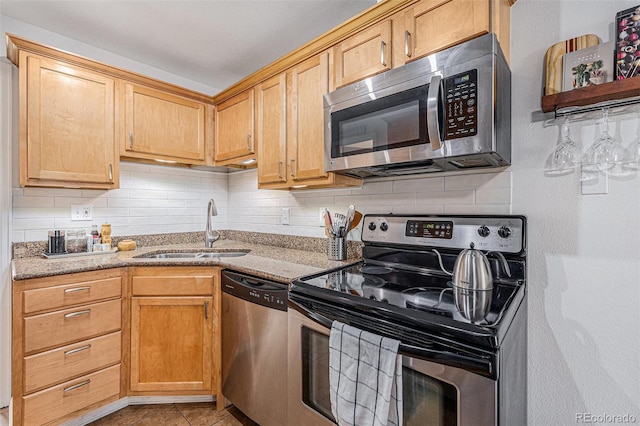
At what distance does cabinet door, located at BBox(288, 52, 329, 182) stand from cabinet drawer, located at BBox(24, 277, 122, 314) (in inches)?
48.7

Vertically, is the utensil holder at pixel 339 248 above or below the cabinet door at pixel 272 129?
below

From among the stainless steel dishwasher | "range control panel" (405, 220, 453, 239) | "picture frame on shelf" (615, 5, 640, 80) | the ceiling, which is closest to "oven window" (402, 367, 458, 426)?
the stainless steel dishwasher

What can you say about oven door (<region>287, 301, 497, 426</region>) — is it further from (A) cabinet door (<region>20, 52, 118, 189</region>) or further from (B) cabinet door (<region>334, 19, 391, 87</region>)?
(A) cabinet door (<region>20, 52, 118, 189</region>)

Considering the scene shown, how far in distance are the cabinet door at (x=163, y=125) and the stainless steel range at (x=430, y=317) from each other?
1.60m

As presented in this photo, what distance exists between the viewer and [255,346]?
1.58 m

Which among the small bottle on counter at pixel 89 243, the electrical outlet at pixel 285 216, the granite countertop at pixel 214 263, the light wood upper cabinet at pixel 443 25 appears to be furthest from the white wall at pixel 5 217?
the light wood upper cabinet at pixel 443 25

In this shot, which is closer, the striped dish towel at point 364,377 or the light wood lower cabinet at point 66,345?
the striped dish towel at point 364,377

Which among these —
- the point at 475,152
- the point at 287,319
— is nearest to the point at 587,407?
the point at 475,152

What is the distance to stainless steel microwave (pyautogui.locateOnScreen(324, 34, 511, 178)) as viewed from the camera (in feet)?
3.67

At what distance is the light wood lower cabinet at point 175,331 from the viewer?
181 centimetres

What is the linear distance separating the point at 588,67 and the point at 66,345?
270 centimetres

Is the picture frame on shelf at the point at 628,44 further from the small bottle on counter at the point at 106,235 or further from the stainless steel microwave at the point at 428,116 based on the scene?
the small bottle on counter at the point at 106,235

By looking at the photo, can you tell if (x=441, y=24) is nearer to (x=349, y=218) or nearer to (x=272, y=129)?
(x=349, y=218)

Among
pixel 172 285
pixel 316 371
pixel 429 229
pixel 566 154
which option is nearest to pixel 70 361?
pixel 172 285
